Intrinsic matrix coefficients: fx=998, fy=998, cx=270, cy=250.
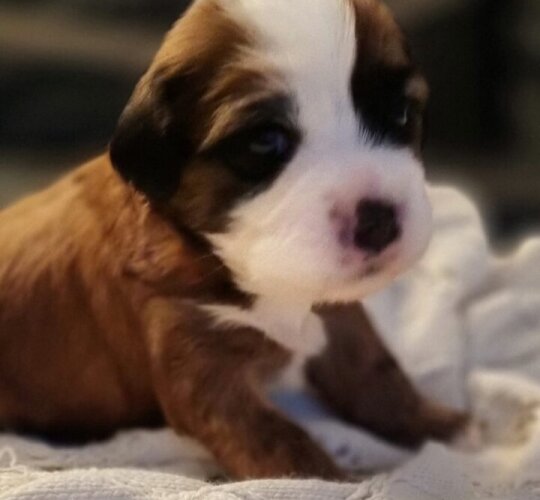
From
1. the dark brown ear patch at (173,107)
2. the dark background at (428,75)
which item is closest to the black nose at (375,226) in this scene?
the dark brown ear patch at (173,107)

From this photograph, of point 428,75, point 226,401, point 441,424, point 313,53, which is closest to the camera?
point 313,53

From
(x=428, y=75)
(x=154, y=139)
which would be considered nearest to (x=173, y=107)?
(x=154, y=139)

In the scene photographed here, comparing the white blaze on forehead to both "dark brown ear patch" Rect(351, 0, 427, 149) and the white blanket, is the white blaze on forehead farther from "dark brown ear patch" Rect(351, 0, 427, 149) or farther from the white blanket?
the white blanket

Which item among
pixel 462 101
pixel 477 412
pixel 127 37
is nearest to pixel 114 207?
pixel 477 412

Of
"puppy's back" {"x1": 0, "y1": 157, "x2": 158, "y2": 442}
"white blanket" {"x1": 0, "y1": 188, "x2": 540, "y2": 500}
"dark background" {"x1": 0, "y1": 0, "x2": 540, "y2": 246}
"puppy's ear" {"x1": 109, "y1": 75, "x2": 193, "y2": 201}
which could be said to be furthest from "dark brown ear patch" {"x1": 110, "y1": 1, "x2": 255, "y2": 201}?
"dark background" {"x1": 0, "y1": 0, "x2": 540, "y2": 246}

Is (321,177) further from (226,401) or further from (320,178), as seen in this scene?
(226,401)

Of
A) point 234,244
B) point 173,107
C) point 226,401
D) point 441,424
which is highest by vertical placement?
point 173,107

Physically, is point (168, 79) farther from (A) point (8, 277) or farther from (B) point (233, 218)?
(A) point (8, 277)
